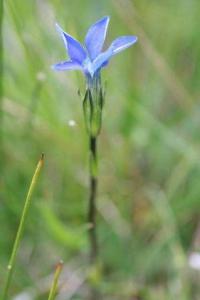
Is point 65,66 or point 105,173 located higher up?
point 105,173

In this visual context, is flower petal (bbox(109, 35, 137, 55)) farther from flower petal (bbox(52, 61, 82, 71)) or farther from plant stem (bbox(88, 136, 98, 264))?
plant stem (bbox(88, 136, 98, 264))

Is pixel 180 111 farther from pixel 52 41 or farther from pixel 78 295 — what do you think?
pixel 78 295

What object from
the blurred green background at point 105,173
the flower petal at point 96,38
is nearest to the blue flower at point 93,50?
the flower petal at point 96,38

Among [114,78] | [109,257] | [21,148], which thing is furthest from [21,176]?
[114,78]

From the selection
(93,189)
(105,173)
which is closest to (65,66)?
(93,189)

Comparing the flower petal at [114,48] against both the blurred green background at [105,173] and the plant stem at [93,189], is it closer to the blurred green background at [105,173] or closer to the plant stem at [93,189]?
the plant stem at [93,189]

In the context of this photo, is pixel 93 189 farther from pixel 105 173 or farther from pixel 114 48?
pixel 105 173
